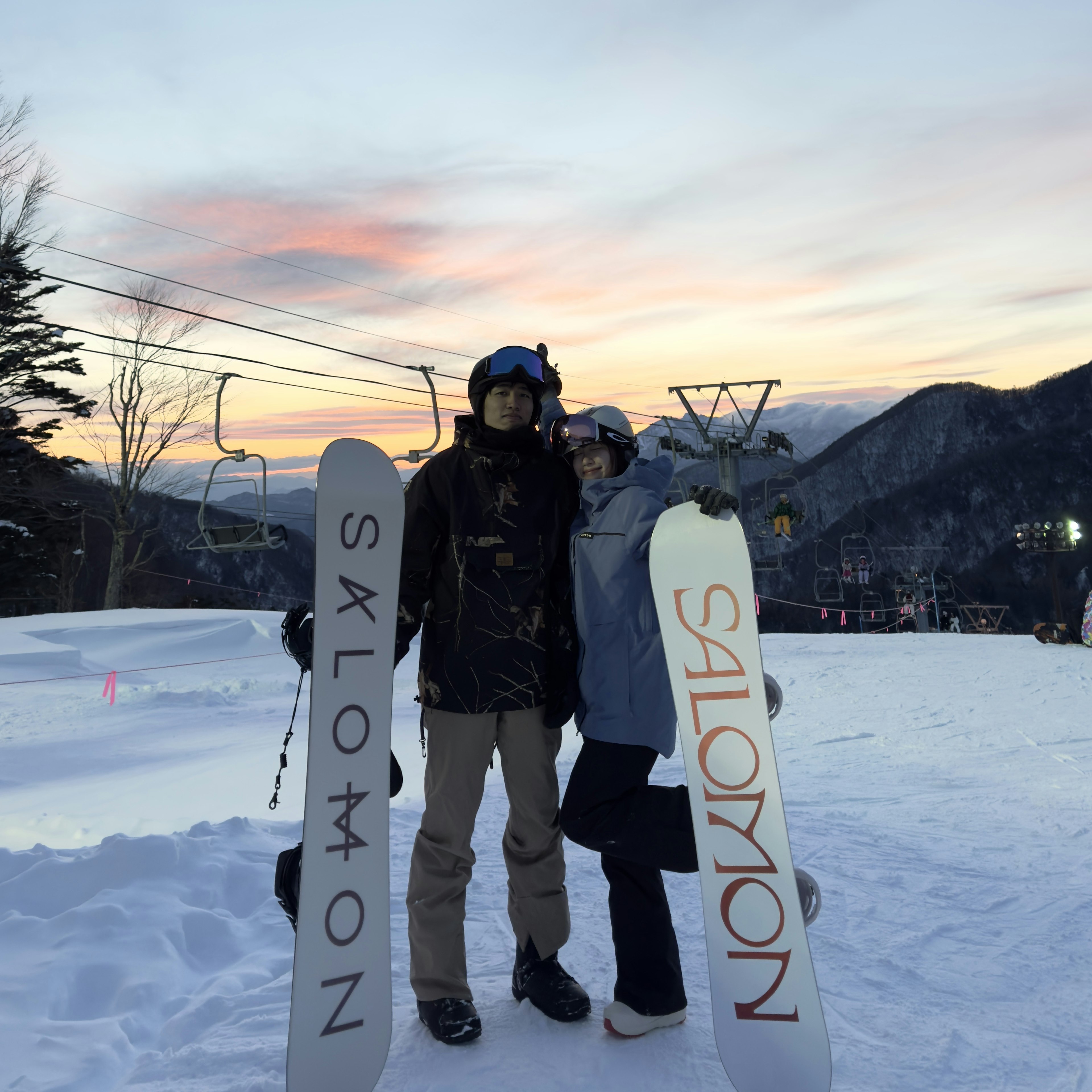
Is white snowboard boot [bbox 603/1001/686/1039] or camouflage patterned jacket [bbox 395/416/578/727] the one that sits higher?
camouflage patterned jacket [bbox 395/416/578/727]

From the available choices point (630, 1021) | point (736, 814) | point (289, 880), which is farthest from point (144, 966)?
point (736, 814)

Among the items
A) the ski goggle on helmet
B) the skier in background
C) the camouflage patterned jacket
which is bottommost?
the camouflage patterned jacket

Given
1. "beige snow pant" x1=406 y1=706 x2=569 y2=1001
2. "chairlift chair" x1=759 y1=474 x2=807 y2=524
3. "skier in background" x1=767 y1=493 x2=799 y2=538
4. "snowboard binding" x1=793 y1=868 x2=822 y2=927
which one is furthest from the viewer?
"chairlift chair" x1=759 y1=474 x2=807 y2=524

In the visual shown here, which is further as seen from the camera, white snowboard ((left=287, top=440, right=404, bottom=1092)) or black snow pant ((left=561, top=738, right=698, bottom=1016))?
black snow pant ((left=561, top=738, right=698, bottom=1016))

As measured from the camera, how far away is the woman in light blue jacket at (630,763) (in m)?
2.20

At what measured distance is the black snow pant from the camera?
2.18 m

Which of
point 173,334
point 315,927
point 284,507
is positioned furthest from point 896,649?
point 284,507

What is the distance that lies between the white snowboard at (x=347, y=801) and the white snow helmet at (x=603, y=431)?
615mm

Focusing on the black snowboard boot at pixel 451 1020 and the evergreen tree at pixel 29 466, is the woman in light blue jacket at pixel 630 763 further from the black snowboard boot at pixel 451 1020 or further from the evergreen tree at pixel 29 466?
the evergreen tree at pixel 29 466

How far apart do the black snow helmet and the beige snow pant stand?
944mm

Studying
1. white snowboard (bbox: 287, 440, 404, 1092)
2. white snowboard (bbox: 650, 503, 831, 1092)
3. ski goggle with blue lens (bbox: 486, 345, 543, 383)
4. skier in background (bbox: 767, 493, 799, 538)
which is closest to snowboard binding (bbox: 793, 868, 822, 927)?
white snowboard (bbox: 650, 503, 831, 1092)

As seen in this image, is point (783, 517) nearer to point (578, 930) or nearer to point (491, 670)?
point (578, 930)

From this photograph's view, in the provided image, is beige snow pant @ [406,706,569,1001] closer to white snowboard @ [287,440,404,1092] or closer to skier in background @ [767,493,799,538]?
white snowboard @ [287,440,404,1092]

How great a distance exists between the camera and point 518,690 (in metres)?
2.36
